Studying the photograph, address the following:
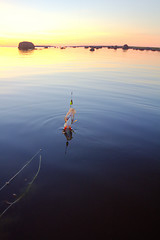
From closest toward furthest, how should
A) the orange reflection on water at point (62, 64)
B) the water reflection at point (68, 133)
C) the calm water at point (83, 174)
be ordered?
the calm water at point (83, 174) < the water reflection at point (68, 133) < the orange reflection on water at point (62, 64)

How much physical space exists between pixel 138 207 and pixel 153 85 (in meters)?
30.0

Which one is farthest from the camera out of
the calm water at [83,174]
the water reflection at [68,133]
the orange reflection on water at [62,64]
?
the orange reflection on water at [62,64]

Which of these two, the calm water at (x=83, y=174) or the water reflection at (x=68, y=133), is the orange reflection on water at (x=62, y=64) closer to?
the calm water at (x=83, y=174)

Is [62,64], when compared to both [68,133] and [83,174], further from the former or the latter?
[83,174]

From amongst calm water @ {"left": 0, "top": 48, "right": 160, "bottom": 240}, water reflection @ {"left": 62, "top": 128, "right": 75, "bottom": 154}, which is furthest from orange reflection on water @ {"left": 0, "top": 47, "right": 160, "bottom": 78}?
water reflection @ {"left": 62, "top": 128, "right": 75, "bottom": 154}

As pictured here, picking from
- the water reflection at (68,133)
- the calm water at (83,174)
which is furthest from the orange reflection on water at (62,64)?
the water reflection at (68,133)

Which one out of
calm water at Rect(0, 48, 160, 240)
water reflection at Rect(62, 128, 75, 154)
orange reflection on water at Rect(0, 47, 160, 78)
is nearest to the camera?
calm water at Rect(0, 48, 160, 240)

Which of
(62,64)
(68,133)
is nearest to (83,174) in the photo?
(68,133)

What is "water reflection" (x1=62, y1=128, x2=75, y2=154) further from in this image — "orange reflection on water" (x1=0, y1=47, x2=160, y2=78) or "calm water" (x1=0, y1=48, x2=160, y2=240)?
"orange reflection on water" (x1=0, y1=47, x2=160, y2=78)

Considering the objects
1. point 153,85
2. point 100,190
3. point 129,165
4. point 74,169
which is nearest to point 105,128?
point 129,165

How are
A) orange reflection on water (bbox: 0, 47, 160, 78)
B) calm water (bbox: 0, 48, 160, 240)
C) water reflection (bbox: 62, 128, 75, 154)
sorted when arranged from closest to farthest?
calm water (bbox: 0, 48, 160, 240) < water reflection (bbox: 62, 128, 75, 154) < orange reflection on water (bbox: 0, 47, 160, 78)

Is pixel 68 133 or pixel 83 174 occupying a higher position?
pixel 68 133

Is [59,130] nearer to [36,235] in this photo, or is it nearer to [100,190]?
[100,190]

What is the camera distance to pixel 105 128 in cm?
1500
